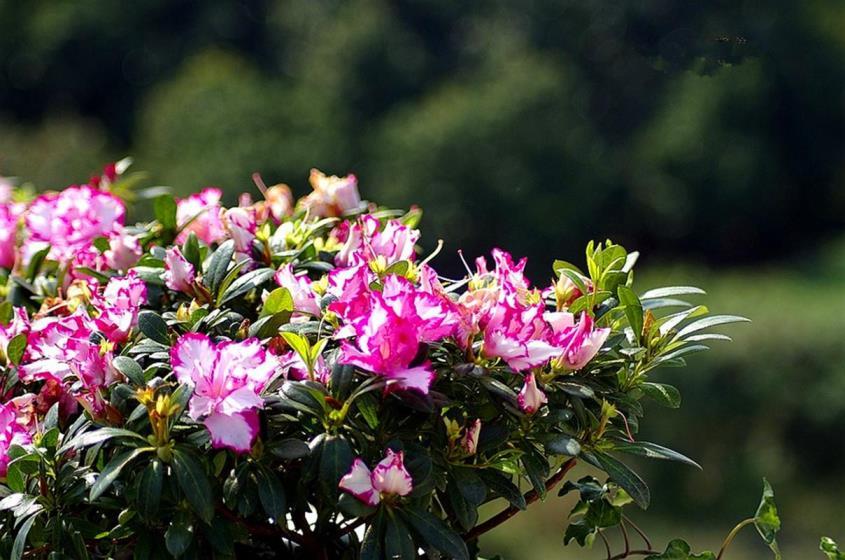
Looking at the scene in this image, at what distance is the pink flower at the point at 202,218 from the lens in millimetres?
1180

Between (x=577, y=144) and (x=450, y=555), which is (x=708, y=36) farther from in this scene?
(x=577, y=144)

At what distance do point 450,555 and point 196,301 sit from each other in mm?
318

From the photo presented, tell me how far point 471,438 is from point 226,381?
173 millimetres

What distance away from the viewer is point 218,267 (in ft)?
3.35

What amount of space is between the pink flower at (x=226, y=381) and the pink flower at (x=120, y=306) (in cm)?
12

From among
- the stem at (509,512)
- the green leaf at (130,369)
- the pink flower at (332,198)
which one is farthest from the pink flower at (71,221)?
the stem at (509,512)

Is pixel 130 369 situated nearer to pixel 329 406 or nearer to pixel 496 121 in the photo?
pixel 329 406

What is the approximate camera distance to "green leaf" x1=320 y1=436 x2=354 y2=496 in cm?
83

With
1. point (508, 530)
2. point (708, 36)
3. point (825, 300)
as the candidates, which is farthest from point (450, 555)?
point (825, 300)

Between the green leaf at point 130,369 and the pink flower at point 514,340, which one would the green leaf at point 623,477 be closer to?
the pink flower at point 514,340

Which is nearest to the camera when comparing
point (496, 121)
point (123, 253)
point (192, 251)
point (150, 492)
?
point (150, 492)

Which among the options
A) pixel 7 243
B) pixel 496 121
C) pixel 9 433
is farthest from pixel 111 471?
pixel 496 121

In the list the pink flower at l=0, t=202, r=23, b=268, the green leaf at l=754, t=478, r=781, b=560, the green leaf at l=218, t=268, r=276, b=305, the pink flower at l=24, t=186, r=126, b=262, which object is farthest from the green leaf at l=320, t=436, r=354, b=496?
the pink flower at l=0, t=202, r=23, b=268

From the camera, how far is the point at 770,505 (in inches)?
39.1
